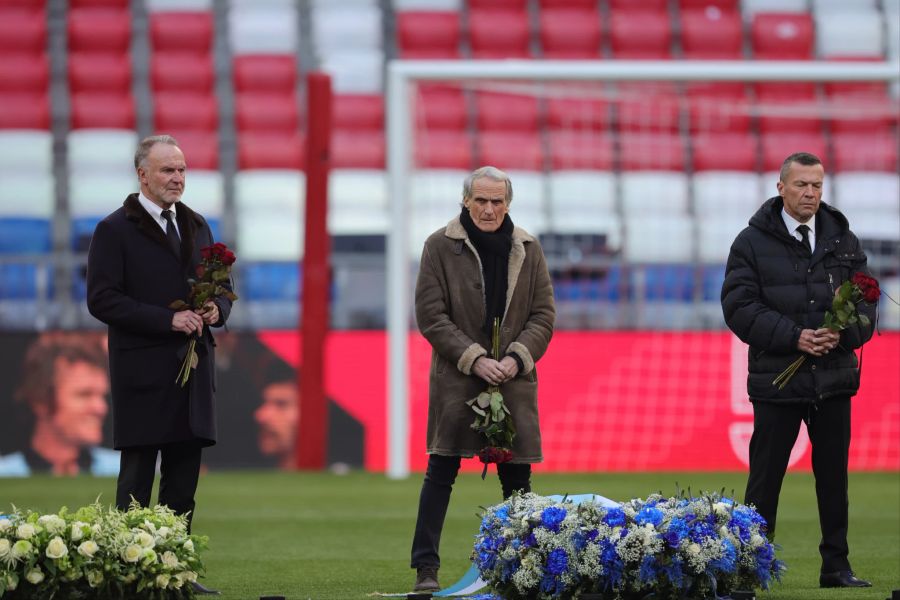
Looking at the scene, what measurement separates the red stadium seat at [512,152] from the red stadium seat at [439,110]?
498 mm

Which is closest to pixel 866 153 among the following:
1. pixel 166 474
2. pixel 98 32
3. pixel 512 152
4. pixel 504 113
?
pixel 512 152

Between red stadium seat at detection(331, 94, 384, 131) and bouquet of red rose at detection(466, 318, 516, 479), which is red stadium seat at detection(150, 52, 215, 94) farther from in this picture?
bouquet of red rose at detection(466, 318, 516, 479)

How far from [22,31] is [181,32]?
1.72 m

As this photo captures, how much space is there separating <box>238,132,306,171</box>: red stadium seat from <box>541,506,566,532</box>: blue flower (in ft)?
36.2

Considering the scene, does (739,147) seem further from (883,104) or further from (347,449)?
(347,449)

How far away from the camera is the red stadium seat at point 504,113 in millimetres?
14469

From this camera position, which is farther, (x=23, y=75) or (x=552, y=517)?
(x=23, y=75)

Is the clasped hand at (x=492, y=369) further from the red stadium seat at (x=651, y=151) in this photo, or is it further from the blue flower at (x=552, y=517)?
the red stadium seat at (x=651, y=151)

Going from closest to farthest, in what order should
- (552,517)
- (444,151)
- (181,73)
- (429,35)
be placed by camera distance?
1. (552,517)
2. (444,151)
3. (181,73)
4. (429,35)

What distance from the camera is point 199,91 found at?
17.0m

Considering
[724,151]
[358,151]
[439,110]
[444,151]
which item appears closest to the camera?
[724,151]

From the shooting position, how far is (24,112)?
53.1 feet

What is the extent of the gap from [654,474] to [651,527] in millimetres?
6615

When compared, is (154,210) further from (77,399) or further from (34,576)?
(77,399)
